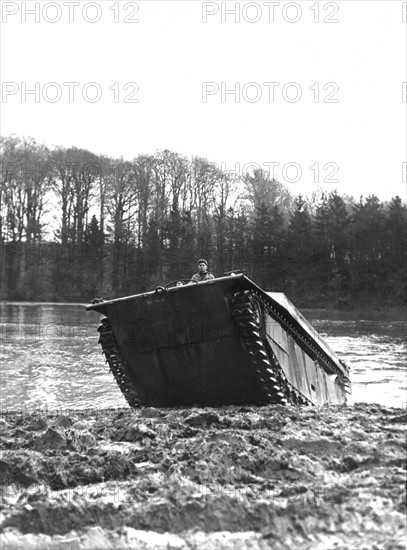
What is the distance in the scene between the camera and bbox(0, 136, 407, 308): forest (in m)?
43.1

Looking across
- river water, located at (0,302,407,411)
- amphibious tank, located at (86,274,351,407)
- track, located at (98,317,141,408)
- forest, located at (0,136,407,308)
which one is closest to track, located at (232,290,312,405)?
amphibious tank, located at (86,274,351,407)

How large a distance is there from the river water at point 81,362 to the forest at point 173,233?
10.2m

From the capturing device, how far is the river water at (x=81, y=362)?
12414 mm

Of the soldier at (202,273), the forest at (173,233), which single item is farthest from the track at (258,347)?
the forest at (173,233)

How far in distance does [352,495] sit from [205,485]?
3.13 feet

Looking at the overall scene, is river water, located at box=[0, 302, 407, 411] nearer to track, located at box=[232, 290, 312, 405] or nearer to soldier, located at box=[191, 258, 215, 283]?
soldier, located at box=[191, 258, 215, 283]

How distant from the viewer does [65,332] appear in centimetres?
2550

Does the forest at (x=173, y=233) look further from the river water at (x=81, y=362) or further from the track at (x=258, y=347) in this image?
the track at (x=258, y=347)

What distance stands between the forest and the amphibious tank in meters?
32.0

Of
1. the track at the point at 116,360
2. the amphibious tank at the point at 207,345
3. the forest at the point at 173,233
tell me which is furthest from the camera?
the forest at the point at 173,233

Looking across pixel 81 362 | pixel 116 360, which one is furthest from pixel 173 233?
pixel 116 360

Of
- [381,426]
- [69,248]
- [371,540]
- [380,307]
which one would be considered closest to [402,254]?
[380,307]

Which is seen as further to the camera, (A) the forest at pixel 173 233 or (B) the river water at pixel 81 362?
(A) the forest at pixel 173 233

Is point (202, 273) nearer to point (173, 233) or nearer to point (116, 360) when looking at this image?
point (116, 360)
